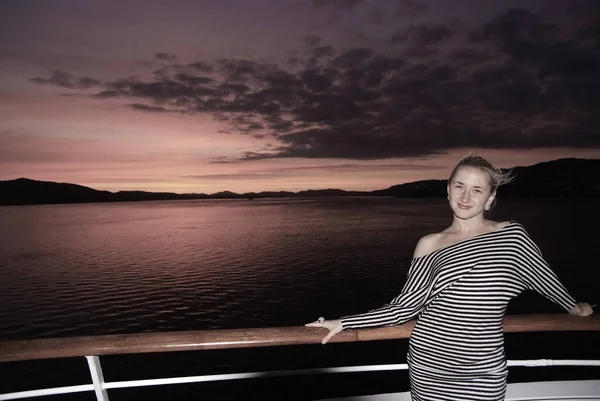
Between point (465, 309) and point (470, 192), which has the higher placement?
point (470, 192)

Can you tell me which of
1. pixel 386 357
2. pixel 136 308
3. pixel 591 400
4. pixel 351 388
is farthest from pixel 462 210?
pixel 136 308

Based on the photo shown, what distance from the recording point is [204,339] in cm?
140

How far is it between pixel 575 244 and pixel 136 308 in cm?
4085

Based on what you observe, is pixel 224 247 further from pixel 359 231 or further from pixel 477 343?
pixel 477 343

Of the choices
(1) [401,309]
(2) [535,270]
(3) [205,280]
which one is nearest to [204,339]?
(1) [401,309]

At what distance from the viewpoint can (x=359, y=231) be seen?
54500 mm

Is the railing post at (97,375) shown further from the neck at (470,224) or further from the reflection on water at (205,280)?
the reflection on water at (205,280)

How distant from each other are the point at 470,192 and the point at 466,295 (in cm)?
37

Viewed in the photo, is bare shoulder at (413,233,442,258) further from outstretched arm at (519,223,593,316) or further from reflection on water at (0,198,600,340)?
reflection on water at (0,198,600,340)

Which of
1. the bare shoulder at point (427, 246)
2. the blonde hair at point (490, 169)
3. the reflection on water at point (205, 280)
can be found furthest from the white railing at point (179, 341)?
the reflection on water at point (205, 280)

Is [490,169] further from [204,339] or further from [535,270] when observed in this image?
[204,339]

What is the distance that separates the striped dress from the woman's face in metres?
0.12

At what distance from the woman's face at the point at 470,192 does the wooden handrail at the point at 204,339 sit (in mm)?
428

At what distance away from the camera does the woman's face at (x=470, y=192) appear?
4.79 feet
